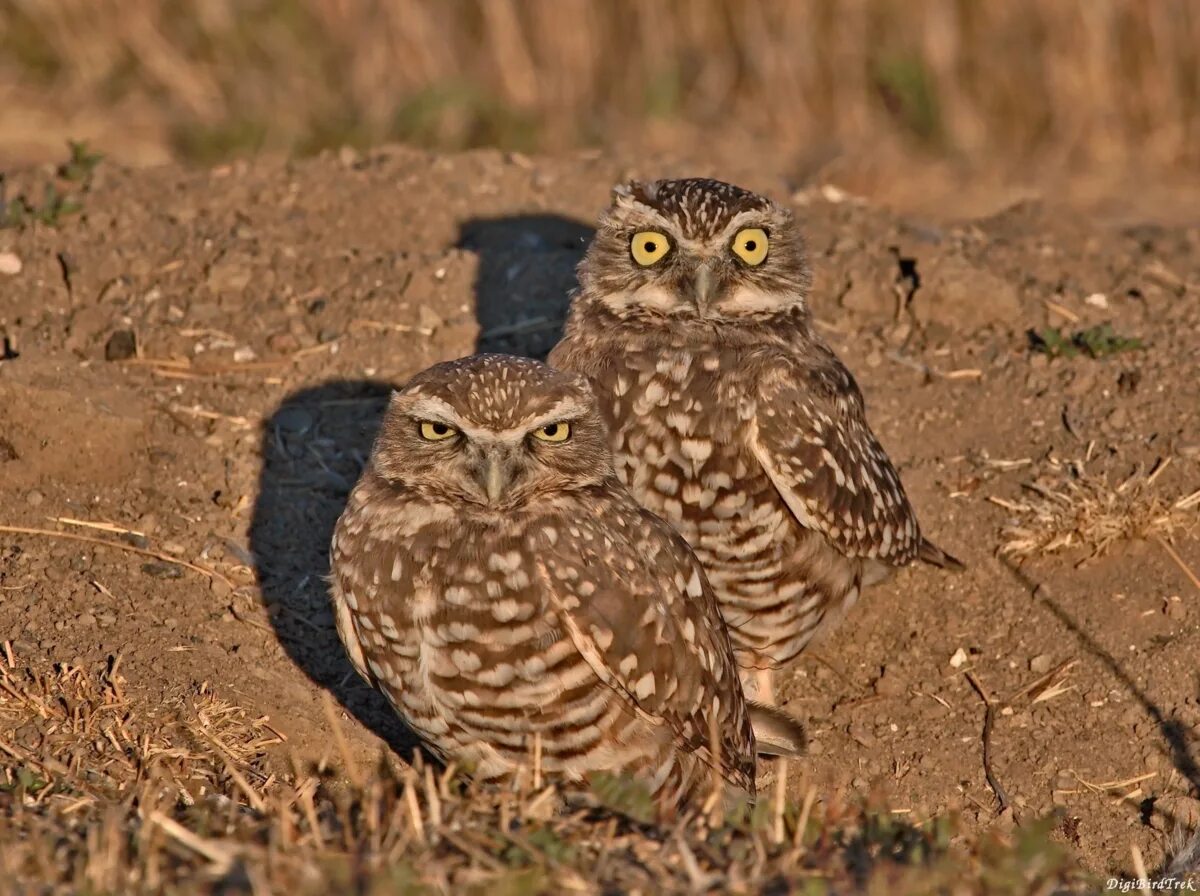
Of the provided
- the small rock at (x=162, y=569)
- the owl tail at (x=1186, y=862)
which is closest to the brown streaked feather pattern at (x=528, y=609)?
the small rock at (x=162, y=569)

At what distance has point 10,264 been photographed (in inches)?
269

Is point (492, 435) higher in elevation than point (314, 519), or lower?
higher

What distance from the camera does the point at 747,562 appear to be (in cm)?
542

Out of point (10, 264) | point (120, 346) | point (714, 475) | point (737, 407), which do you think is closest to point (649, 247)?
point (737, 407)

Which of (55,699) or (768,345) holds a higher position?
(768,345)

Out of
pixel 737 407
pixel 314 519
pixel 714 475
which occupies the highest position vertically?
pixel 737 407

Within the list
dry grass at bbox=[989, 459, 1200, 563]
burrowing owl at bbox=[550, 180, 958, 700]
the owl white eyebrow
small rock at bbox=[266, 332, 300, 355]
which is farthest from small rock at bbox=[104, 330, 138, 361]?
dry grass at bbox=[989, 459, 1200, 563]

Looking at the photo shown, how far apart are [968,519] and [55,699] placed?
3.35 meters

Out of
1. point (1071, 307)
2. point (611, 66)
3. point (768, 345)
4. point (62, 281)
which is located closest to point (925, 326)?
point (1071, 307)

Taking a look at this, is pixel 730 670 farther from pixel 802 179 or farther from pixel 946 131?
pixel 946 131

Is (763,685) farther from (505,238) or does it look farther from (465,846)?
(505,238)

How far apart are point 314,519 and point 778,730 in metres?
1.84

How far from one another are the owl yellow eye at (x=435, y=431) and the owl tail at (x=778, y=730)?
58.5 inches

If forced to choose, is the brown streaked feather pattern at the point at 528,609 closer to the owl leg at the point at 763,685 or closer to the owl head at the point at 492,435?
the owl head at the point at 492,435
